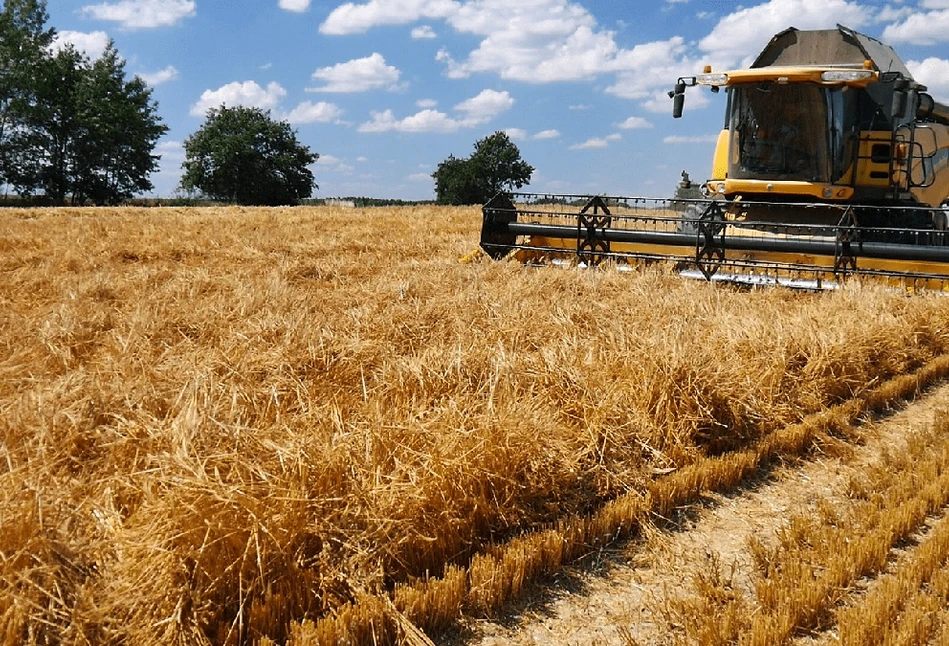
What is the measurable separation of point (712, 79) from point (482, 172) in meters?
70.4

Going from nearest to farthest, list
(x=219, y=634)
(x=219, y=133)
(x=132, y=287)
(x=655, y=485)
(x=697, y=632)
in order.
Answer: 1. (x=219, y=634)
2. (x=697, y=632)
3. (x=655, y=485)
4. (x=132, y=287)
5. (x=219, y=133)

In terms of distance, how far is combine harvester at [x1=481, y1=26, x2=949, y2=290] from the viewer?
30.7 feet

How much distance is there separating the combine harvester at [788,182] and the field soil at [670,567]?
5277mm

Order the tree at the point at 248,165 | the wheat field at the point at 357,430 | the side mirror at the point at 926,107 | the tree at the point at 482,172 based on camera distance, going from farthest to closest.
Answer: the tree at the point at 482,172 < the tree at the point at 248,165 < the side mirror at the point at 926,107 < the wheat field at the point at 357,430

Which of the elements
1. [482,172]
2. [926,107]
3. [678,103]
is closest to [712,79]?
[678,103]

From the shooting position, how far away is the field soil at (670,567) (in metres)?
2.64

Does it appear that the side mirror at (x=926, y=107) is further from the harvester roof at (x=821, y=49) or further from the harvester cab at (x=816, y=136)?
the harvester cab at (x=816, y=136)

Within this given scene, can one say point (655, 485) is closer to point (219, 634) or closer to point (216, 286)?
point (219, 634)

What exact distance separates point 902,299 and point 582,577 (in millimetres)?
5570

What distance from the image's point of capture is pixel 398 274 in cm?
931

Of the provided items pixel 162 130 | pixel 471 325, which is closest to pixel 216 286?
pixel 471 325

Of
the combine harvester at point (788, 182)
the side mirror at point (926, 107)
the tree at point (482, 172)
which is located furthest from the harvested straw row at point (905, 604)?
the tree at point (482, 172)

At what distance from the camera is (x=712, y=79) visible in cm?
1051

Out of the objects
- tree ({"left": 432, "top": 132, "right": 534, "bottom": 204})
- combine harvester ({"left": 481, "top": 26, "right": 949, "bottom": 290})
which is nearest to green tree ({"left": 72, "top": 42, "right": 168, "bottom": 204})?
tree ({"left": 432, "top": 132, "right": 534, "bottom": 204})
